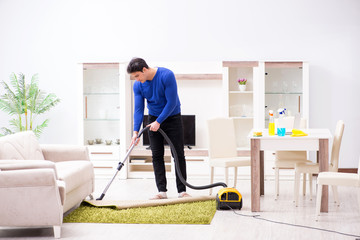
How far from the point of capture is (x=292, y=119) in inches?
203

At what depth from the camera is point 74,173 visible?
452 centimetres

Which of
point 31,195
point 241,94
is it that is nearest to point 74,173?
point 31,195

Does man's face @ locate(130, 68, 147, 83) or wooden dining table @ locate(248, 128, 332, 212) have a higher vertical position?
man's face @ locate(130, 68, 147, 83)

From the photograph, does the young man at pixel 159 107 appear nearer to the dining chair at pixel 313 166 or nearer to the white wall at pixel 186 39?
the dining chair at pixel 313 166

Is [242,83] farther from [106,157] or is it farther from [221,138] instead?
[106,157]

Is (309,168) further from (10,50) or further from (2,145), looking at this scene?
(10,50)

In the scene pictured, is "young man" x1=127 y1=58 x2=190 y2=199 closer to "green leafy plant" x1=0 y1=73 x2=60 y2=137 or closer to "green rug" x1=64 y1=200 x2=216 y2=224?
"green rug" x1=64 y1=200 x2=216 y2=224

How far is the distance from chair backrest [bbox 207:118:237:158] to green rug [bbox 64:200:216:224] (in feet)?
2.79

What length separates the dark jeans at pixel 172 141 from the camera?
5160mm

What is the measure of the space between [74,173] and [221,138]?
1.79 metres

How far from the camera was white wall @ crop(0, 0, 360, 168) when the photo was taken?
699cm

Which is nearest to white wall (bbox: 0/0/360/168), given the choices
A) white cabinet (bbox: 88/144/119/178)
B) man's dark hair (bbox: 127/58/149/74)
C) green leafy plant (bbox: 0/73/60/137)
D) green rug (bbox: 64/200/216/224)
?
green leafy plant (bbox: 0/73/60/137)

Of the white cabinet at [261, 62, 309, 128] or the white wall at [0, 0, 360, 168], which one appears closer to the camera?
Answer: the white cabinet at [261, 62, 309, 128]

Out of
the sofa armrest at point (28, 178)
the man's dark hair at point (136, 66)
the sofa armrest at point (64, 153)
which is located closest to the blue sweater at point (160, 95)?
the man's dark hair at point (136, 66)
